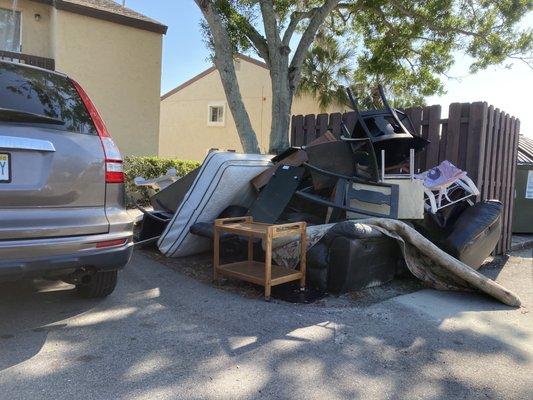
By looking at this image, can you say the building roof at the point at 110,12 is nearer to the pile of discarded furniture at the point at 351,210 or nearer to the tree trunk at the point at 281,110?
the tree trunk at the point at 281,110

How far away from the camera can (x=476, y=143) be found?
657 centimetres

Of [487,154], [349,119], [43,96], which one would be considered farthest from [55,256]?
[487,154]

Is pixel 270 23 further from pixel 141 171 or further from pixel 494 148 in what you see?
pixel 494 148

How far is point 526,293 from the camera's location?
541cm

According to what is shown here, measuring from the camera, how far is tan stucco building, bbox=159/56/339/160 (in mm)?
21016

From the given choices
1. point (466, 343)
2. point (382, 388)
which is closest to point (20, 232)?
point (382, 388)

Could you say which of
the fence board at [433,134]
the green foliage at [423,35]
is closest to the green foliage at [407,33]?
the green foliage at [423,35]

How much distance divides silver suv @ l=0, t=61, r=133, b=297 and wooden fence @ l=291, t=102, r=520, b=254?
4.85m

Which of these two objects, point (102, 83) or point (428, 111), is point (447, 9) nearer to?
point (428, 111)

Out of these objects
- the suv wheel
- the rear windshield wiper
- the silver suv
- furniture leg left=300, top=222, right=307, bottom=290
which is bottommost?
the suv wheel

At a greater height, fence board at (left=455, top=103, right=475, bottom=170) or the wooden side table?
fence board at (left=455, top=103, right=475, bottom=170)

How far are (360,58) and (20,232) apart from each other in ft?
45.7

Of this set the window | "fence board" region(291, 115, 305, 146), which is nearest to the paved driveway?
"fence board" region(291, 115, 305, 146)

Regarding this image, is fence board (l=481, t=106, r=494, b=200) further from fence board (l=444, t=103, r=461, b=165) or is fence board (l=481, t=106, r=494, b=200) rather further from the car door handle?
the car door handle
